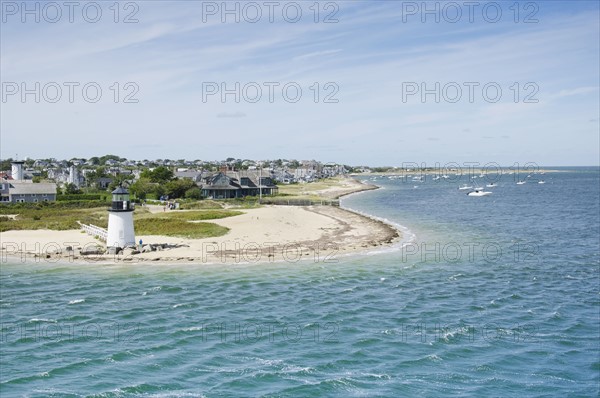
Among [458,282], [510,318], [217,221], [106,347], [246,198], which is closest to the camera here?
[106,347]

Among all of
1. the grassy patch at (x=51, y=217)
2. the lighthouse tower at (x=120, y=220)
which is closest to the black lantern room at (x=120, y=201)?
the lighthouse tower at (x=120, y=220)

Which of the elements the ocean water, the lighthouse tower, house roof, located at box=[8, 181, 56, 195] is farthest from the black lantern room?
house roof, located at box=[8, 181, 56, 195]

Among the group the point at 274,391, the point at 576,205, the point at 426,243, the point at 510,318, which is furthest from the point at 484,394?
the point at 576,205

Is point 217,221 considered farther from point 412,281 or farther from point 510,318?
point 510,318

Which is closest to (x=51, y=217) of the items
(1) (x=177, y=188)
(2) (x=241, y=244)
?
(1) (x=177, y=188)

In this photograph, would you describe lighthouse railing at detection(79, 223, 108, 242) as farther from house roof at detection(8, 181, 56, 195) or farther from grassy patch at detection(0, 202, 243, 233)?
house roof at detection(8, 181, 56, 195)

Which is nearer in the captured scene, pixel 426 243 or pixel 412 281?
pixel 412 281
